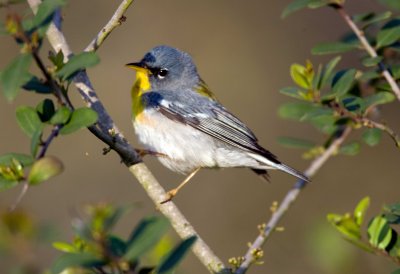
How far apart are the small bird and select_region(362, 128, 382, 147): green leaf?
1.63m

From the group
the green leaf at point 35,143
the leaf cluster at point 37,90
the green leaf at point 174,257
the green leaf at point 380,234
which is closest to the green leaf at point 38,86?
the leaf cluster at point 37,90

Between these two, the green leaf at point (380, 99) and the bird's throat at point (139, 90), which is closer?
the green leaf at point (380, 99)

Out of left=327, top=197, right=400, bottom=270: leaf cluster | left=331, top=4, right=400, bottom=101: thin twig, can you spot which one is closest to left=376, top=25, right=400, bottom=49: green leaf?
left=331, top=4, right=400, bottom=101: thin twig

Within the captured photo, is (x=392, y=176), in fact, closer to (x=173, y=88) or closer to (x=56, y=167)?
(x=173, y=88)

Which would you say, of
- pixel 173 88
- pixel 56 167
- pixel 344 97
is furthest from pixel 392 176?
pixel 56 167

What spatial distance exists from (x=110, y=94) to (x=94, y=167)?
3.93 feet

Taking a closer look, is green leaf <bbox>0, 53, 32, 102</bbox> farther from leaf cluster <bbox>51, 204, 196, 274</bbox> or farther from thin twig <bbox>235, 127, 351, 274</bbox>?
thin twig <bbox>235, 127, 351, 274</bbox>

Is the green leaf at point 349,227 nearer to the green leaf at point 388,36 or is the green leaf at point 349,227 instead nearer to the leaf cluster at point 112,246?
the leaf cluster at point 112,246

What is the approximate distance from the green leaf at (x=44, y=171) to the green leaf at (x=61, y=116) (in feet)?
1.09

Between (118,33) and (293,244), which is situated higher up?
(118,33)

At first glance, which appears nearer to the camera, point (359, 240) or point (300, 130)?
point (359, 240)

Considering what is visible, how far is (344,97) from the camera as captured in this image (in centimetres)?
263

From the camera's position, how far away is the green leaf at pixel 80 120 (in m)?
1.97

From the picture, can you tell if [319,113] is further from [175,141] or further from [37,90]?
[175,141]
